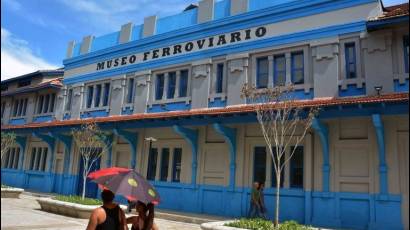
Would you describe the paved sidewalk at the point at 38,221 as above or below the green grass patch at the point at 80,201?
below

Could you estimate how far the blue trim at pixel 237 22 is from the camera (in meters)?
15.2

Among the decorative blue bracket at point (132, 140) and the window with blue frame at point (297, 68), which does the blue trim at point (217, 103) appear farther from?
the decorative blue bracket at point (132, 140)

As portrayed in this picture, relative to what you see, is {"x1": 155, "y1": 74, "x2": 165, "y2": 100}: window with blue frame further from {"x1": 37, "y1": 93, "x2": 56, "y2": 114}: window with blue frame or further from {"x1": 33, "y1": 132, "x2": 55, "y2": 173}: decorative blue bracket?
{"x1": 37, "y1": 93, "x2": 56, "y2": 114}: window with blue frame

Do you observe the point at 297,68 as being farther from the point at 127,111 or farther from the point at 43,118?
the point at 43,118

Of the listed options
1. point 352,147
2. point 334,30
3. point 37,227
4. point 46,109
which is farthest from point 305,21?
point 46,109

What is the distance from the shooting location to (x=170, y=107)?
744 inches

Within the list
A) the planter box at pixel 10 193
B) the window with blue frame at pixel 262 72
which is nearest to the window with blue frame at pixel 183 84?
the window with blue frame at pixel 262 72

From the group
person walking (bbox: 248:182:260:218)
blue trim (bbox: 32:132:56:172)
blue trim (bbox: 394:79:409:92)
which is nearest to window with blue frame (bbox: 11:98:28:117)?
blue trim (bbox: 32:132:56:172)

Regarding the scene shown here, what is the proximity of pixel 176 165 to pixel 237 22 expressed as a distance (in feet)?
23.6

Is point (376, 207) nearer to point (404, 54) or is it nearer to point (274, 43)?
point (404, 54)

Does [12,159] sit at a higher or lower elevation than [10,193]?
higher

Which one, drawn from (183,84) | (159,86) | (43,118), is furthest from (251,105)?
(43,118)

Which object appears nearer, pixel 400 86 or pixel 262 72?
pixel 400 86

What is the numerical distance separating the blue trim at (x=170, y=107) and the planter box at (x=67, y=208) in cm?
574
